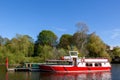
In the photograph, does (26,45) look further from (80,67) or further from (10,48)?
(80,67)

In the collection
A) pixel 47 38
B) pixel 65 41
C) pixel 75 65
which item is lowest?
pixel 75 65

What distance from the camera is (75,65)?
65688 mm

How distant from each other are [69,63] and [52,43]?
64.5 metres

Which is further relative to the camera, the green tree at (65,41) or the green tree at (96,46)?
the green tree at (65,41)

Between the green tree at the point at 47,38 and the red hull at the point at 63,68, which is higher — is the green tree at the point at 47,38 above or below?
above

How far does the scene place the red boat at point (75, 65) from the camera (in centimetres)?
6406

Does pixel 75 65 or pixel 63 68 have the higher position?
pixel 75 65

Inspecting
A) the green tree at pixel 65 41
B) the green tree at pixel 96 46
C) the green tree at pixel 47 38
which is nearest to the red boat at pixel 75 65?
the green tree at pixel 96 46

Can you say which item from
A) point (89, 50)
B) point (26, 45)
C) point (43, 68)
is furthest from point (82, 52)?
point (43, 68)

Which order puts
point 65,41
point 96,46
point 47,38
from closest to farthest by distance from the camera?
point 96,46 → point 65,41 → point 47,38

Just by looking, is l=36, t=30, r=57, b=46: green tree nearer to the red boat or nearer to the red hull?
the red boat

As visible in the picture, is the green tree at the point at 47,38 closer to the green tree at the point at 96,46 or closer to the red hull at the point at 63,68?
the green tree at the point at 96,46

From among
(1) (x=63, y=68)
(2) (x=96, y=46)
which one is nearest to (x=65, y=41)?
(2) (x=96, y=46)

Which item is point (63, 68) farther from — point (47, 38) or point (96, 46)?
point (47, 38)
